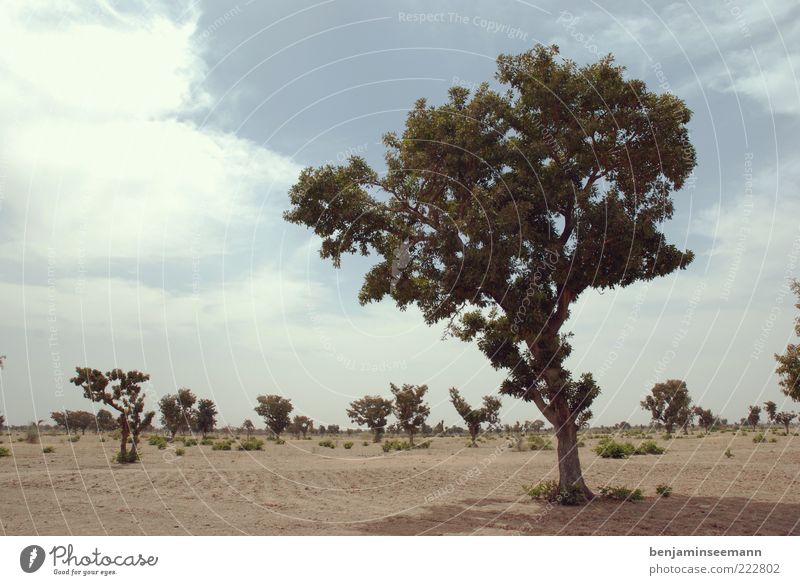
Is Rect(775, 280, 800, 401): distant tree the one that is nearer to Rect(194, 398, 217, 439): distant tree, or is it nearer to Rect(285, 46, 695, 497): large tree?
Rect(285, 46, 695, 497): large tree

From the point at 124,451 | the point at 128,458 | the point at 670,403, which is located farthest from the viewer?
the point at 670,403

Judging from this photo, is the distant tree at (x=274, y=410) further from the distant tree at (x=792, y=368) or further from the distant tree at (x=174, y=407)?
the distant tree at (x=792, y=368)

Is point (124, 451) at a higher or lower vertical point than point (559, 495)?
higher

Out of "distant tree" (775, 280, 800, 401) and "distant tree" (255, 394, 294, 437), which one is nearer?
"distant tree" (775, 280, 800, 401)

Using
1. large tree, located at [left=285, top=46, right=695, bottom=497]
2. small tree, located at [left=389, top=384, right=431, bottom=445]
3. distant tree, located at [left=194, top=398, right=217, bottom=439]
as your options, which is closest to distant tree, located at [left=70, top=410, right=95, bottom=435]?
distant tree, located at [left=194, top=398, right=217, bottom=439]

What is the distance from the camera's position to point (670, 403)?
2931 inches

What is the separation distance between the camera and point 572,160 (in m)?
20.4

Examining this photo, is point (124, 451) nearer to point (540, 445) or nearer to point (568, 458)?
point (568, 458)

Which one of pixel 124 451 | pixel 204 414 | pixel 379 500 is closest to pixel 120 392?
pixel 124 451
